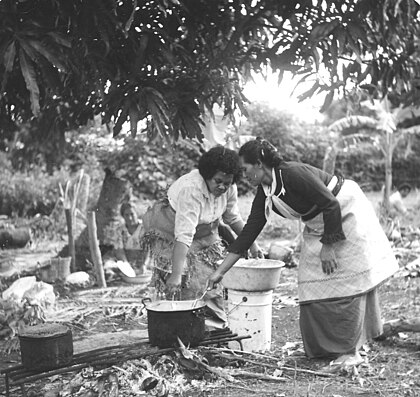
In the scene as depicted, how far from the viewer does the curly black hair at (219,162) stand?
4.33 m

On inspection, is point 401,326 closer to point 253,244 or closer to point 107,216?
point 253,244

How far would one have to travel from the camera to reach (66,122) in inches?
240

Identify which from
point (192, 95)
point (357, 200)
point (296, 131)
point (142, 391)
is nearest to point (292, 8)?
point (192, 95)

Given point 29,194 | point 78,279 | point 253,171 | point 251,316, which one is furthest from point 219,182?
point 29,194

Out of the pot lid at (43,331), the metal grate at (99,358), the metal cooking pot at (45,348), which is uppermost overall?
the pot lid at (43,331)

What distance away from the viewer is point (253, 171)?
14.0 ft

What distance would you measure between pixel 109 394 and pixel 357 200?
6.72ft

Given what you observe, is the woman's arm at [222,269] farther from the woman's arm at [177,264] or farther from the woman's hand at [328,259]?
the woman's hand at [328,259]

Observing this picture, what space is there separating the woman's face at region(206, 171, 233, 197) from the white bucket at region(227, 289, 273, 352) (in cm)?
75

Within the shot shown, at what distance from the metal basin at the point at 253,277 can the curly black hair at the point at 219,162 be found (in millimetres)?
682

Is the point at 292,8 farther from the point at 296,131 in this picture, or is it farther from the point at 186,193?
the point at 296,131

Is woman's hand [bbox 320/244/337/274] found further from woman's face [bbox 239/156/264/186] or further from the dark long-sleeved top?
woman's face [bbox 239/156/264/186]

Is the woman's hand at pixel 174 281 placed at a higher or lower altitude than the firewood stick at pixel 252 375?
higher

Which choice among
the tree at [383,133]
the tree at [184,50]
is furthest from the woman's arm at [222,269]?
the tree at [383,133]
